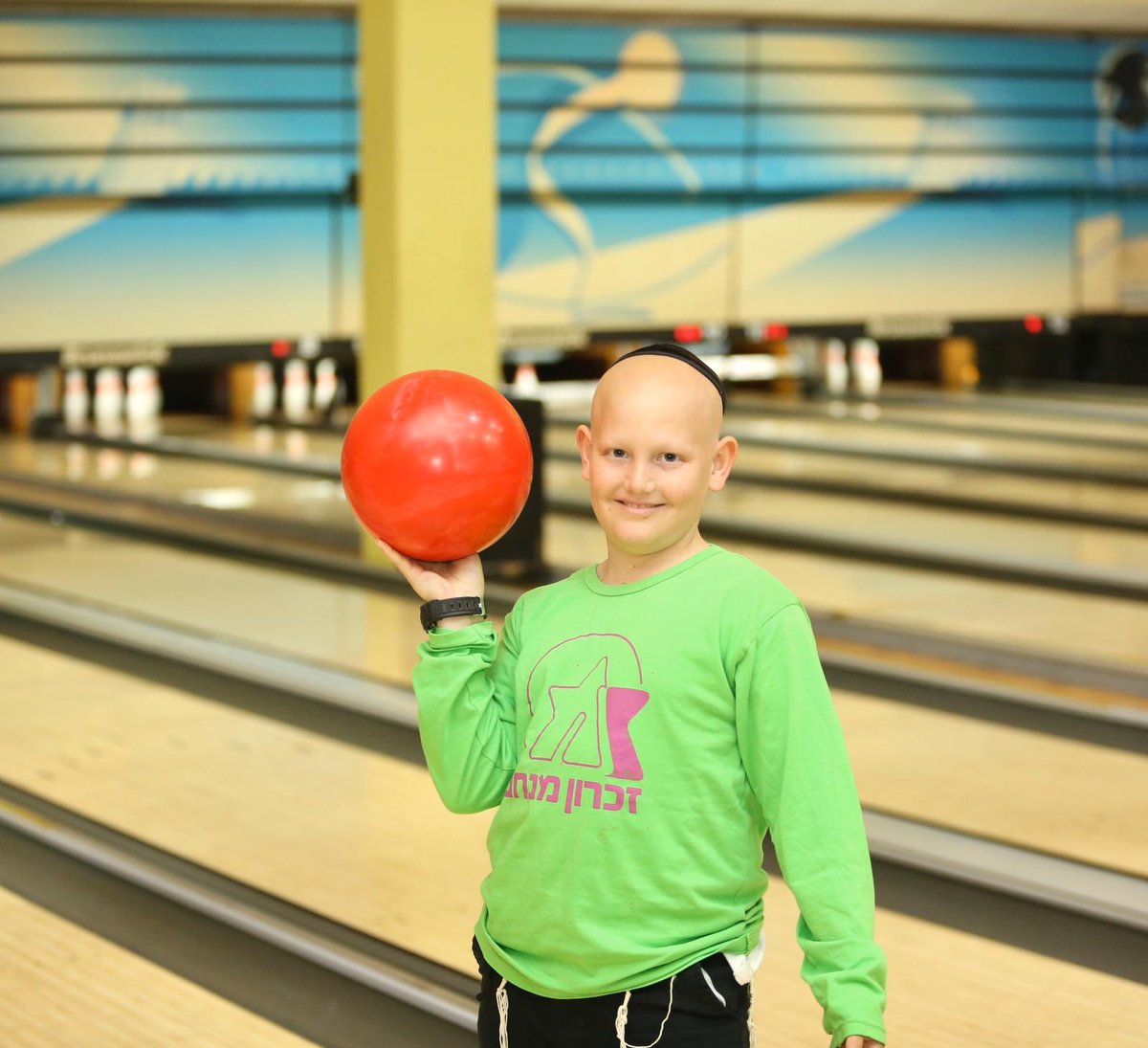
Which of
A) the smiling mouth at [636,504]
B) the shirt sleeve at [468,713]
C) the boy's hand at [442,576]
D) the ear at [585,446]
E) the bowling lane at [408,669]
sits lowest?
the bowling lane at [408,669]

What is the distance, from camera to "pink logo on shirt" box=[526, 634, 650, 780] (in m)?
1.28

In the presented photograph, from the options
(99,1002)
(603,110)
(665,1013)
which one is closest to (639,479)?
(665,1013)

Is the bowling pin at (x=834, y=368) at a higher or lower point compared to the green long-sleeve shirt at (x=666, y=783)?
higher

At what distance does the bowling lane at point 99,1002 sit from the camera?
6.98 ft

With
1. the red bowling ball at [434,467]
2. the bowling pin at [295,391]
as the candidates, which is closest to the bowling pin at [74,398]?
the bowling pin at [295,391]

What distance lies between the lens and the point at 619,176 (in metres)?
8.70

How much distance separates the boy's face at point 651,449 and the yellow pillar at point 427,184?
3488mm

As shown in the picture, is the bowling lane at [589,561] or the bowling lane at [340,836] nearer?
the bowling lane at [340,836]

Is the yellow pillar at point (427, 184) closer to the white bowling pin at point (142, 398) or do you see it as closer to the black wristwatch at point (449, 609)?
the black wristwatch at point (449, 609)

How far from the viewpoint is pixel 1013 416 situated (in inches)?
345

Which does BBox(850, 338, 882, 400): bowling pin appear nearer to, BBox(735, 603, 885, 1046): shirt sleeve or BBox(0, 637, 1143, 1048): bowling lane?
BBox(0, 637, 1143, 1048): bowling lane

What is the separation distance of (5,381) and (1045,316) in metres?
5.64

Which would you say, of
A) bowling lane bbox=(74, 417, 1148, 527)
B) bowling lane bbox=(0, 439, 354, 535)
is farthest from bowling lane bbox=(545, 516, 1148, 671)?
bowling lane bbox=(0, 439, 354, 535)

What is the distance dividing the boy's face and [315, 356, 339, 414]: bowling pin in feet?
26.1
